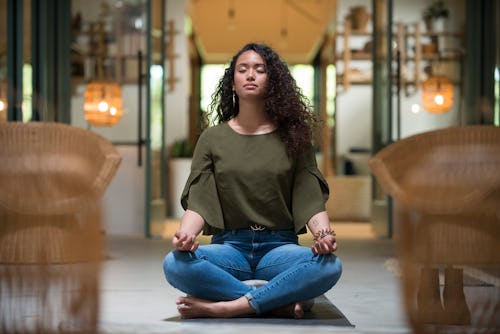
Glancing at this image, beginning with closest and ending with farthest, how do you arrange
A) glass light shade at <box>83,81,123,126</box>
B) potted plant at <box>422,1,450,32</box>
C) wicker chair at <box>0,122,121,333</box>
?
wicker chair at <box>0,122,121,333</box>, potted plant at <box>422,1,450,32</box>, glass light shade at <box>83,81,123,126</box>

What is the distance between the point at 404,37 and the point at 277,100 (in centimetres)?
434

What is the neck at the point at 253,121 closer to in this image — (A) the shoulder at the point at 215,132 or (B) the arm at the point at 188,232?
(A) the shoulder at the point at 215,132

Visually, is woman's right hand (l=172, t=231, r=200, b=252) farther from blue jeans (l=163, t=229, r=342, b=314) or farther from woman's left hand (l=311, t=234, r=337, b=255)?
woman's left hand (l=311, t=234, r=337, b=255)

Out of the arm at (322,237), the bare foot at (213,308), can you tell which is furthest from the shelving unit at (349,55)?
the bare foot at (213,308)

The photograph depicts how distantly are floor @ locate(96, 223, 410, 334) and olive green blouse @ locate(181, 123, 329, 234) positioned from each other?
378mm

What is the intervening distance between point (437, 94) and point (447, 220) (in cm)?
341

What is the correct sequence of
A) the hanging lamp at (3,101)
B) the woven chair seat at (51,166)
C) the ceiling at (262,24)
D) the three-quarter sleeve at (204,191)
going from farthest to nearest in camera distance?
the ceiling at (262,24)
the hanging lamp at (3,101)
the woven chair seat at (51,166)
the three-quarter sleeve at (204,191)

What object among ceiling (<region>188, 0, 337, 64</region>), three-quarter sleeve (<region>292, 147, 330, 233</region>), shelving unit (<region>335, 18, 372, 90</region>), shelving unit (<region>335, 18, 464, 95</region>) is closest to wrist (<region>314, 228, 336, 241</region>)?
three-quarter sleeve (<region>292, 147, 330, 233</region>)

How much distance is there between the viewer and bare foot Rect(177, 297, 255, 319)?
2.99m

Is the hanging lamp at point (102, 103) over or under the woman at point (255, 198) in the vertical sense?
over

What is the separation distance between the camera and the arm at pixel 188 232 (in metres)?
2.87

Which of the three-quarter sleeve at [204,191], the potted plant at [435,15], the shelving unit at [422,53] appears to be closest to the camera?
the three-quarter sleeve at [204,191]

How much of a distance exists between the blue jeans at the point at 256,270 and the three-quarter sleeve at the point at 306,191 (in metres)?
0.10

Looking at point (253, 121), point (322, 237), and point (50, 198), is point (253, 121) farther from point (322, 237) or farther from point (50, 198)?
point (50, 198)
